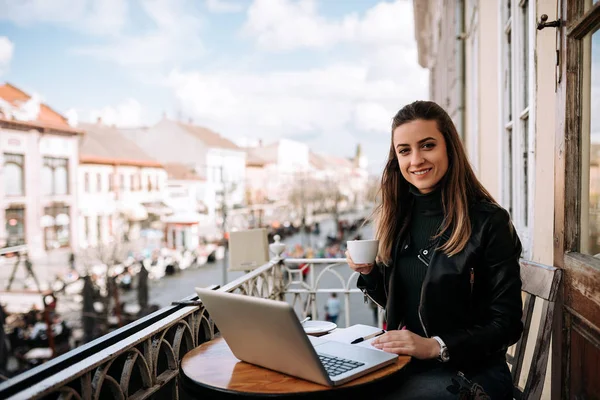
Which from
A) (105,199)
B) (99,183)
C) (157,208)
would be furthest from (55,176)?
(157,208)

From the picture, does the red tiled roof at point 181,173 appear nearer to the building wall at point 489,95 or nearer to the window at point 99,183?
the window at point 99,183

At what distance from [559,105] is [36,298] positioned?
19.9 metres

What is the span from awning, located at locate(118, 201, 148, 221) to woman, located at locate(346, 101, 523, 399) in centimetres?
4027

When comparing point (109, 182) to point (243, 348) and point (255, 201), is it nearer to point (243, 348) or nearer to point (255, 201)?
point (255, 201)

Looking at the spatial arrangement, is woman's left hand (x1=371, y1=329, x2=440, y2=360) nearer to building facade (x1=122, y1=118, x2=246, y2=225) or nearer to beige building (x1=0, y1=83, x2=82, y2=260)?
beige building (x1=0, y1=83, x2=82, y2=260)

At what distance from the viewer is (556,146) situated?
2.29 m

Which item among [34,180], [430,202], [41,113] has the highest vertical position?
[41,113]

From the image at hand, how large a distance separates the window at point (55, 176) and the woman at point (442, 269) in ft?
128

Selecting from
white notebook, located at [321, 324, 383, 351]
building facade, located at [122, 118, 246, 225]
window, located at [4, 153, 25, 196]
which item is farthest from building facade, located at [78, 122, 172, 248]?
white notebook, located at [321, 324, 383, 351]

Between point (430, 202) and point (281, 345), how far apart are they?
101 centimetres

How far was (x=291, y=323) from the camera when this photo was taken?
1602mm

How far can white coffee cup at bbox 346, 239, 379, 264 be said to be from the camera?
2252 millimetres

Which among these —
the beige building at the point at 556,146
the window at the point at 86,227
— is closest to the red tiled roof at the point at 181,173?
the window at the point at 86,227

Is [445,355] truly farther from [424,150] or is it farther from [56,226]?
[56,226]
